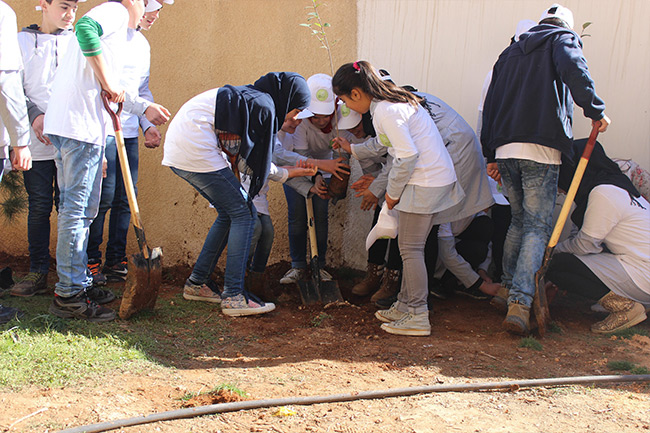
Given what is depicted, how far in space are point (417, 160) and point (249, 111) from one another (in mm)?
1028

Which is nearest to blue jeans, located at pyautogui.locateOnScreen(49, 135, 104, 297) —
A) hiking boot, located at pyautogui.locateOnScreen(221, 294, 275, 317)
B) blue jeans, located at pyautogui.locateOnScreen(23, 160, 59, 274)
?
blue jeans, located at pyautogui.locateOnScreen(23, 160, 59, 274)

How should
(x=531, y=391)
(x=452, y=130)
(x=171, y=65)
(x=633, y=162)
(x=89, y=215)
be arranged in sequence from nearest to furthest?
(x=531, y=391)
(x=89, y=215)
(x=452, y=130)
(x=633, y=162)
(x=171, y=65)

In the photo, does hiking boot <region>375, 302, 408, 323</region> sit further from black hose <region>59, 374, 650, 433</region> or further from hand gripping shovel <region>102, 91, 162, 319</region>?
hand gripping shovel <region>102, 91, 162, 319</region>

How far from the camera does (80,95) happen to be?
3.32 meters

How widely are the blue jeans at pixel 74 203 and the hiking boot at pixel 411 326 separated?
6.01 feet

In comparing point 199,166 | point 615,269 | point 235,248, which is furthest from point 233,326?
point 615,269

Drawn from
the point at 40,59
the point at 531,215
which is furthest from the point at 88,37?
the point at 531,215

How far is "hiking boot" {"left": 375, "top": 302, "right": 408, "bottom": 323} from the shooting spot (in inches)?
151

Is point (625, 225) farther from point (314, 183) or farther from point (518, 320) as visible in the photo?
point (314, 183)

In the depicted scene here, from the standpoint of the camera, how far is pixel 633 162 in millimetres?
4281

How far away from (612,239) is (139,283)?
296 cm

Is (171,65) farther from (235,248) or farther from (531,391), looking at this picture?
(531,391)

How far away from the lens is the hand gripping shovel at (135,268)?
3.49m

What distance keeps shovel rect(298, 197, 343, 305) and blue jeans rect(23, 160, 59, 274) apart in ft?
5.72
